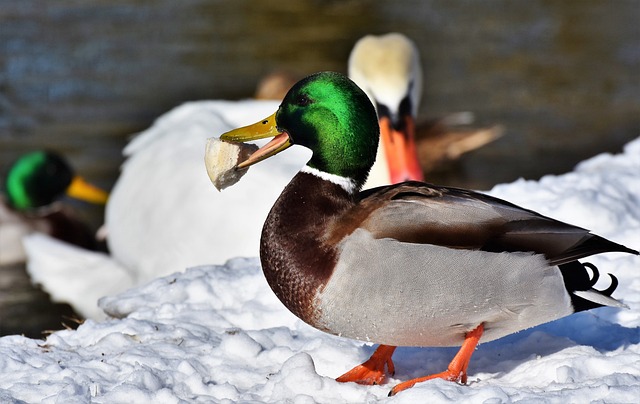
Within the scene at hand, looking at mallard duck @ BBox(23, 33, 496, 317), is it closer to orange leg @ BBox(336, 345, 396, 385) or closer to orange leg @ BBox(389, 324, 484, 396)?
orange leg @ BBox(336, 345, 396, 385)

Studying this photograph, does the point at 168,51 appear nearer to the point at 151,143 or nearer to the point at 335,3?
the point at 335,3

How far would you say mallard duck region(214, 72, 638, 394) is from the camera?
11.5ft

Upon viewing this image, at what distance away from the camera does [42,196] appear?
960cm

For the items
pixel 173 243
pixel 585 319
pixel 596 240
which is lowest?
pixel 173 243

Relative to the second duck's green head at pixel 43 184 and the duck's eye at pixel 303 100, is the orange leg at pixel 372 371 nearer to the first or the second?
the duck's eye at pixel 303 100

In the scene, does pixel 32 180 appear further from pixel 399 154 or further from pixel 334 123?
pixel 334 123

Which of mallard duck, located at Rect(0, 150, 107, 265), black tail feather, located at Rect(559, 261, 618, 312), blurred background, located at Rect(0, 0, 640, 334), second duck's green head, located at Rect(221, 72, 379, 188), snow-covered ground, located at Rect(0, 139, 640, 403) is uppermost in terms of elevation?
second duck's green head, located at Rect(221, 72, 379, 188)

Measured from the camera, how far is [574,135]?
10.9 meters

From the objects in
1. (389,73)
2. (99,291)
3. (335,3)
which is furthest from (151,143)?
(335,3)

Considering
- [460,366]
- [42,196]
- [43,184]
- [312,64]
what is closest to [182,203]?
[43,184]

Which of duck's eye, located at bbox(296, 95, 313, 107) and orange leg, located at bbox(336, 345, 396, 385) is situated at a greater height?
duck's eye, located at bbox(296, 95, 313, 107)

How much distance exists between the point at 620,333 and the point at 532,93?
26.5 ft

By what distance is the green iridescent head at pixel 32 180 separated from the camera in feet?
31.1

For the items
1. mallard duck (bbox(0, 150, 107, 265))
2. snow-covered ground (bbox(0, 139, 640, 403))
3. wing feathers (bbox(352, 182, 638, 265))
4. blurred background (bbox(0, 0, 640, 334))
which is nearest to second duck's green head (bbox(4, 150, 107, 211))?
mallard duck (bbox(0, 150, 107, 265))
